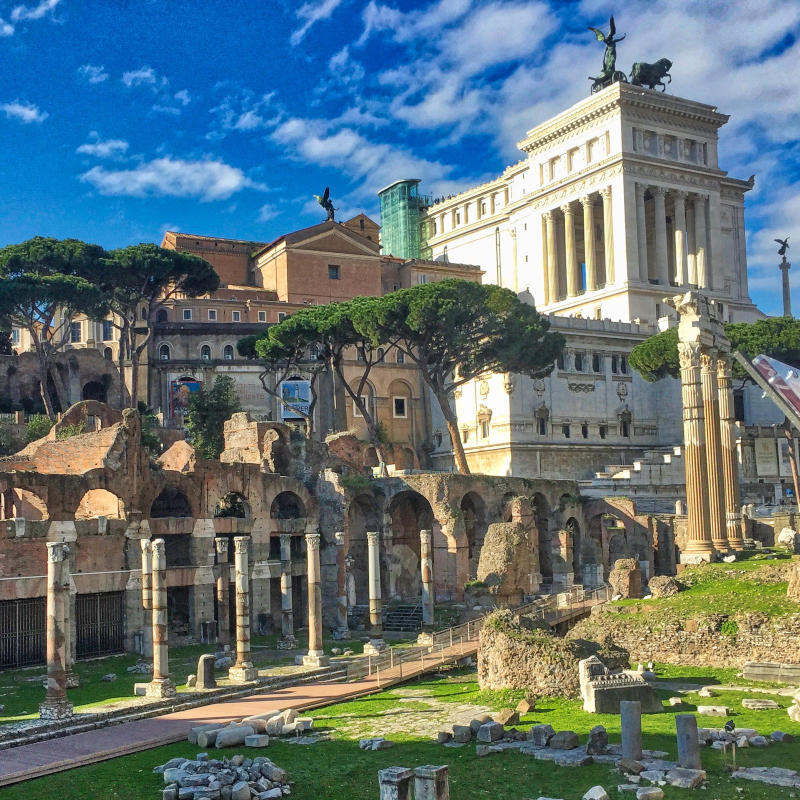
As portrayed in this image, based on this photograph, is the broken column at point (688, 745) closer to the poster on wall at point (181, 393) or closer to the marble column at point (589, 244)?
the poster on wall at point (181, 393)

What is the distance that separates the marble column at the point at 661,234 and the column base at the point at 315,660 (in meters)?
46.0

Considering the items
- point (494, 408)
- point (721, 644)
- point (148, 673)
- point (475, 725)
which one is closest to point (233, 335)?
point (494, 408)

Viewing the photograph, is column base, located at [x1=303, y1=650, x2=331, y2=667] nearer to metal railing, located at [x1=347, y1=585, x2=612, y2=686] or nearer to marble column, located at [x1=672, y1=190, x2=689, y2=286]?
metal railing, located at [x1=347, y1=585, x2=612, y2=686]

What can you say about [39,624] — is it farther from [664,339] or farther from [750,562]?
[664,339]

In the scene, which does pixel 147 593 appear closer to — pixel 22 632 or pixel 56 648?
pixel 22 632

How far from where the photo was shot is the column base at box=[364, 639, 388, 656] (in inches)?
1109

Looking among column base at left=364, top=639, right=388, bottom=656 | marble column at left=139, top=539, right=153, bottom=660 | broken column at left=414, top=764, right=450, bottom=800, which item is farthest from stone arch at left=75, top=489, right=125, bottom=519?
broken column at left=414, top=764, right=450, bottom=800

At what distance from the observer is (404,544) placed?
41281 millimetres

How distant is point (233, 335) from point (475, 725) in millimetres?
40808

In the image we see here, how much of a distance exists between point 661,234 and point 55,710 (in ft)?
180

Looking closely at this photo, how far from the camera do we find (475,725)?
17422mm

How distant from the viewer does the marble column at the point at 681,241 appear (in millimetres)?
68125

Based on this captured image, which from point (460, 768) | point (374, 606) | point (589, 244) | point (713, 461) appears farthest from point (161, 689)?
point (589, 244)

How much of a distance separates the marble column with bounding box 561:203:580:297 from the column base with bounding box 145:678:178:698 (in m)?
50.8
